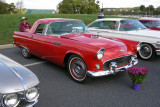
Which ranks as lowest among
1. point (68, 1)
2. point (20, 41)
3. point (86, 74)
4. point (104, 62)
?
point (86, 74)

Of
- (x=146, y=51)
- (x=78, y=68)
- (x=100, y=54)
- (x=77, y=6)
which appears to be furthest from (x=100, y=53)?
(x=77, y=6)

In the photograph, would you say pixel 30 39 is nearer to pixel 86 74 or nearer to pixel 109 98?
pixel 86 74

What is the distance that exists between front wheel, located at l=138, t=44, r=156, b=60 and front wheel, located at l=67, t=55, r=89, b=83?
127 inches

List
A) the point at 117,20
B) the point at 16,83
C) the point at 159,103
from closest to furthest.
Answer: the point at 16,83
the point at 159,103
the point at 117,20

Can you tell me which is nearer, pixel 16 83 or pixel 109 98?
pixel 16 83

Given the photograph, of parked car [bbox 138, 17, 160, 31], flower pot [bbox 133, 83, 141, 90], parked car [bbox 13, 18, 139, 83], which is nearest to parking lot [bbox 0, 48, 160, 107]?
flower pot [bbox 133, 83, 141, 90]

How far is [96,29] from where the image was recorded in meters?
7.27

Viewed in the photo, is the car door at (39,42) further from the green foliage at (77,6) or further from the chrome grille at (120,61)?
the green foliage at (77,6)

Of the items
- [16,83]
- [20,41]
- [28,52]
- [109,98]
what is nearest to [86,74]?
[109,98]

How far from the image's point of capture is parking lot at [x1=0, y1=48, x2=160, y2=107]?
292 centimetres

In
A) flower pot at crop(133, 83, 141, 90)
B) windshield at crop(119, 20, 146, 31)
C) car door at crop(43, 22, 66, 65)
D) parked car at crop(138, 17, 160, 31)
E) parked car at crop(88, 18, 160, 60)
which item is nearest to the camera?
flower pot at crop(133, 83, 141, 90)

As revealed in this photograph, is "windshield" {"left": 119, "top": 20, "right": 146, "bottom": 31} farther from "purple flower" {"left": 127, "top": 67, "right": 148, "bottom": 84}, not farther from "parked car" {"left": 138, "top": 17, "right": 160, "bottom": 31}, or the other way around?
"purple flower" {"left": 127, "top": 67, "right": 148, "bottom": 84}

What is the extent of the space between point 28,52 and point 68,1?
5881 centimetres

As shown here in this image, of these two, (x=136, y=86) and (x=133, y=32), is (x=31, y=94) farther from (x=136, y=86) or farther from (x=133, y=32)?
(x=133, y=32)
